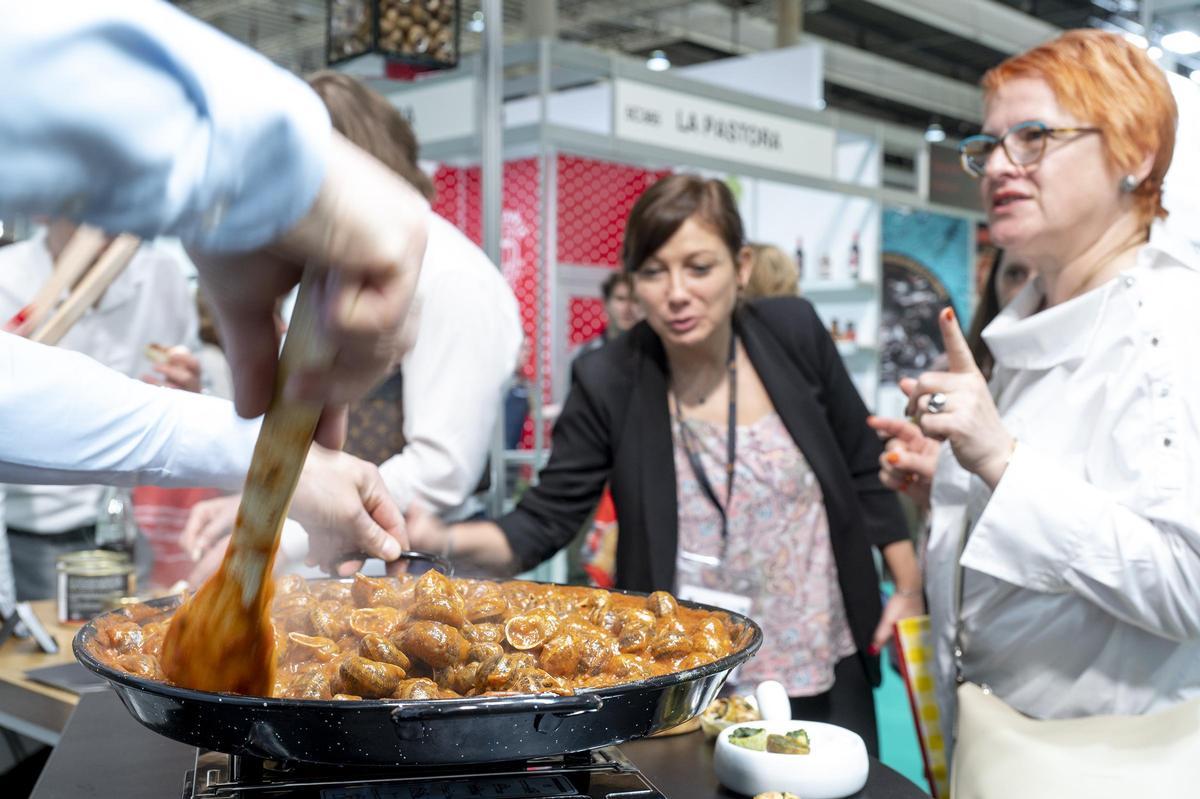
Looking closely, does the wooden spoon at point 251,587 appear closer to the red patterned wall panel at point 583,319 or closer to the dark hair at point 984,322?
the dark hair at point 984,322

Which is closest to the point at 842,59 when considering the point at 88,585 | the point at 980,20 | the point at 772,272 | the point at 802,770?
the point at 980,20

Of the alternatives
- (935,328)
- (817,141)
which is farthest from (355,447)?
(935,328)

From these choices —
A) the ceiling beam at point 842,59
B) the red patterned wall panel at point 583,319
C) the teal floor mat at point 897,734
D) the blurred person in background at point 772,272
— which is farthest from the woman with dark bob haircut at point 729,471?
the ceiling beam at point 842,59

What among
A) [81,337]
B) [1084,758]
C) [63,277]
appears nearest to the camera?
[1084,758]

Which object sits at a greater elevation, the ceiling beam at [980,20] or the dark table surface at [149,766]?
the ceiling beam at [980,20]

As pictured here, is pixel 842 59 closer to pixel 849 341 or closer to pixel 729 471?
pixel 849 341

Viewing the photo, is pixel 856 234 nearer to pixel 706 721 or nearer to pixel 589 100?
pixel 589 100

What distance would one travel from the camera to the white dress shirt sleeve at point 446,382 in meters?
2.47

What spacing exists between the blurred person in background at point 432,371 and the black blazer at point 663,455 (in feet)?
0.85

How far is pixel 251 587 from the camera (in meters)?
1.04

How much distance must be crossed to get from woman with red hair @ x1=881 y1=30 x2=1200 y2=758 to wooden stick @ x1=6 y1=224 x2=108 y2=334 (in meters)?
2.25

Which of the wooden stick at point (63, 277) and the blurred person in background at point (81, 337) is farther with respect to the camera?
the blurred person in background at point (81, 337)

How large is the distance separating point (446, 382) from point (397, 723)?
1.52m

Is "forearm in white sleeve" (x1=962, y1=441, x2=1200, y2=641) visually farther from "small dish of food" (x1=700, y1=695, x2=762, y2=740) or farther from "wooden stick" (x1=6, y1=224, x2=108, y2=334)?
"wooden stick" (x1=6, y1=224, x2=108, y2=334)
